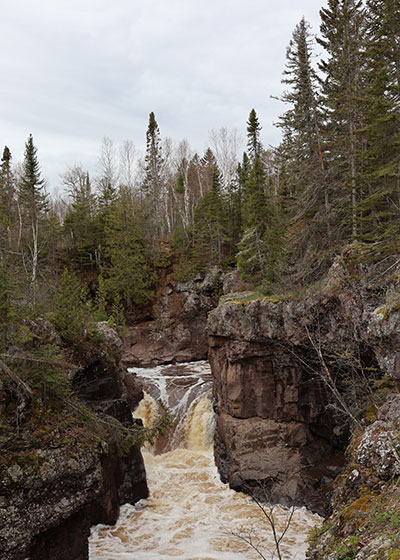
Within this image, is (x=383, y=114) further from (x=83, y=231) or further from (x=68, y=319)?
(x=83, y=231)

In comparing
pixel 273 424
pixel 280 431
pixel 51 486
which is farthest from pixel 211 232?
pixel 51 486

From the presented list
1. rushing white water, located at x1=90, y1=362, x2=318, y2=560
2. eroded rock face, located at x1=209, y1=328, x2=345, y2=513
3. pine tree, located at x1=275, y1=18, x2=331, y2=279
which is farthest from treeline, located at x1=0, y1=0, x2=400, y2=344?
rushing white water, located at x1=90, y1=362, x2=318, y2=560

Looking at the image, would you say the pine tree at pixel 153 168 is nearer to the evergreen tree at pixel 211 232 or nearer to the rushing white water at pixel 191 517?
the evergreen tree at pixel 211 232

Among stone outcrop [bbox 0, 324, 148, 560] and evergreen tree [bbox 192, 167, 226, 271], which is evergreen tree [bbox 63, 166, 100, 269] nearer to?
evergreen tree [bbox 192, 167, 226, 271]

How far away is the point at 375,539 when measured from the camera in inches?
204

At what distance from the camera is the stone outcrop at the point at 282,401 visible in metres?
14.6

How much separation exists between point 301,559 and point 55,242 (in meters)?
31.4

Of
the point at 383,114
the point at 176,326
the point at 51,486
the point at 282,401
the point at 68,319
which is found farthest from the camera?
the point at 176,326

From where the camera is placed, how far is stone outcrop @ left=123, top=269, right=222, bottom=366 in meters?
30.6

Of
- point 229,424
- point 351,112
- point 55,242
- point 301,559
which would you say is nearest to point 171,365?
point 229,424

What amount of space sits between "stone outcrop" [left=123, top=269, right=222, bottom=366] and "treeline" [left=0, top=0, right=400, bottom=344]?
152 cm

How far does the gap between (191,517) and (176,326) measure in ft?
63.9

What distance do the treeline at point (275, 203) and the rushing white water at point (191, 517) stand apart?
795cm

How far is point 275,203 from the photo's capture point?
1051 inches
